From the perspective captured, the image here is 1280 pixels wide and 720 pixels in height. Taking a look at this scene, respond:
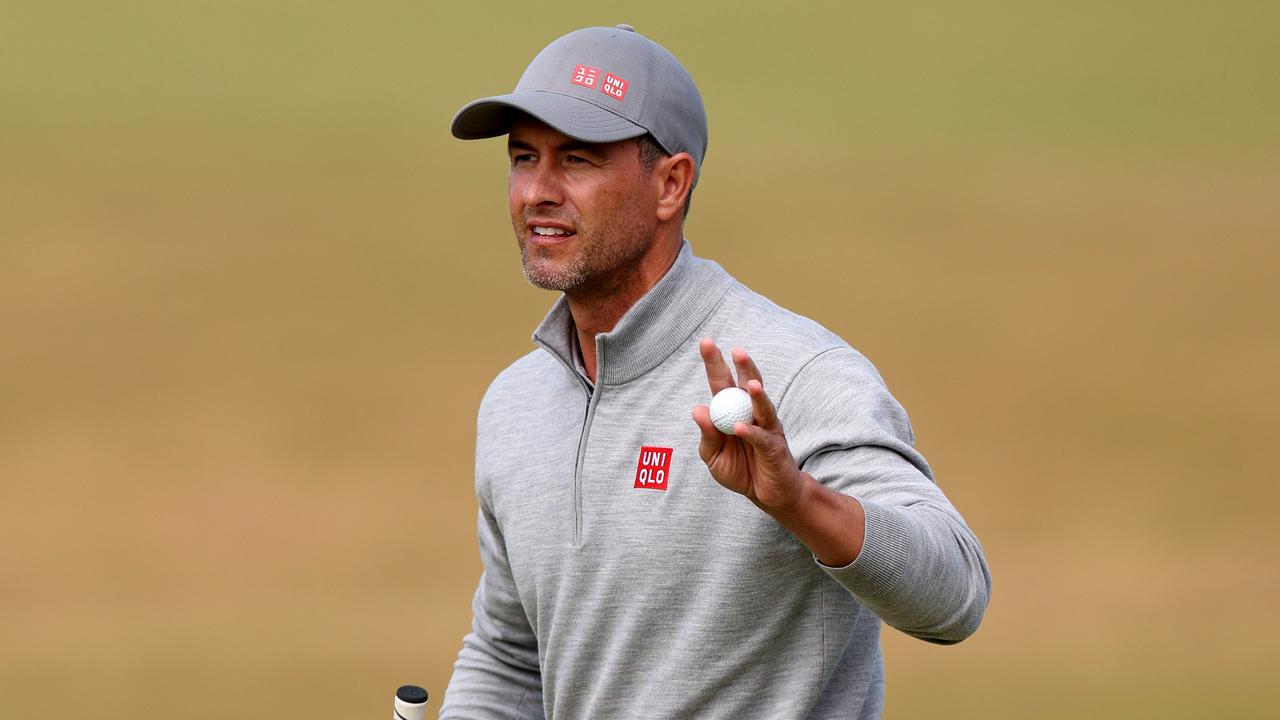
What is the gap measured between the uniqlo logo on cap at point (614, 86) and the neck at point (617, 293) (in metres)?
0.22

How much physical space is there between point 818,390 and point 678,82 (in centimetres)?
60

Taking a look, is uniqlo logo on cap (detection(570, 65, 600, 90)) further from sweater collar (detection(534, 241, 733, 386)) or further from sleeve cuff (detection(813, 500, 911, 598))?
sleeve cuff (detection(813, 500, 911, 598))

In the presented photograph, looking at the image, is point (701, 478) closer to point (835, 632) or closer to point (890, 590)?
point (835, 632)

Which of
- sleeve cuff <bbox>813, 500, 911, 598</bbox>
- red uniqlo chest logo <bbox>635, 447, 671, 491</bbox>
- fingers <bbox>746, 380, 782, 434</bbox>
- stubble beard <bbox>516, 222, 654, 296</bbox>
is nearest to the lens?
fingers <bbox>746, 380, 782, 434</bbox>

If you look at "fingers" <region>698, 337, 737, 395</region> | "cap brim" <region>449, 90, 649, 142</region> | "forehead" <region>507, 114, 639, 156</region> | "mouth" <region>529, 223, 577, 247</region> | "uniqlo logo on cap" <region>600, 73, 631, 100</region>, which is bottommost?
"fingers" <region>698, 337, 737, 395</region>

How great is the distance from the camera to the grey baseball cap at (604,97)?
257 centimetres

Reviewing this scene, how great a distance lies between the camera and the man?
2.30 metres

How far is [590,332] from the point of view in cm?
267

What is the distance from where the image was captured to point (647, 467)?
2506 millimetres

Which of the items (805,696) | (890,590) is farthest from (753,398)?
(805,696)

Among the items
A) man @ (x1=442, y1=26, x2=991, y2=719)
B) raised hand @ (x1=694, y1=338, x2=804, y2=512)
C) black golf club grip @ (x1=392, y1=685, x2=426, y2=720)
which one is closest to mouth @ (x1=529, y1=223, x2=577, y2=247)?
man @ (x1=442, y1=26, x2=991, y2=719)

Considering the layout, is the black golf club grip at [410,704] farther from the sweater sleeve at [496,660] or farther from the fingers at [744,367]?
the fingers at [744,367]

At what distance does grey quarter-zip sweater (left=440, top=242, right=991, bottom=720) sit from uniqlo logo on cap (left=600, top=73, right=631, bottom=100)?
0.25 meters

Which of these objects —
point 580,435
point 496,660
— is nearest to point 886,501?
point 580,435
